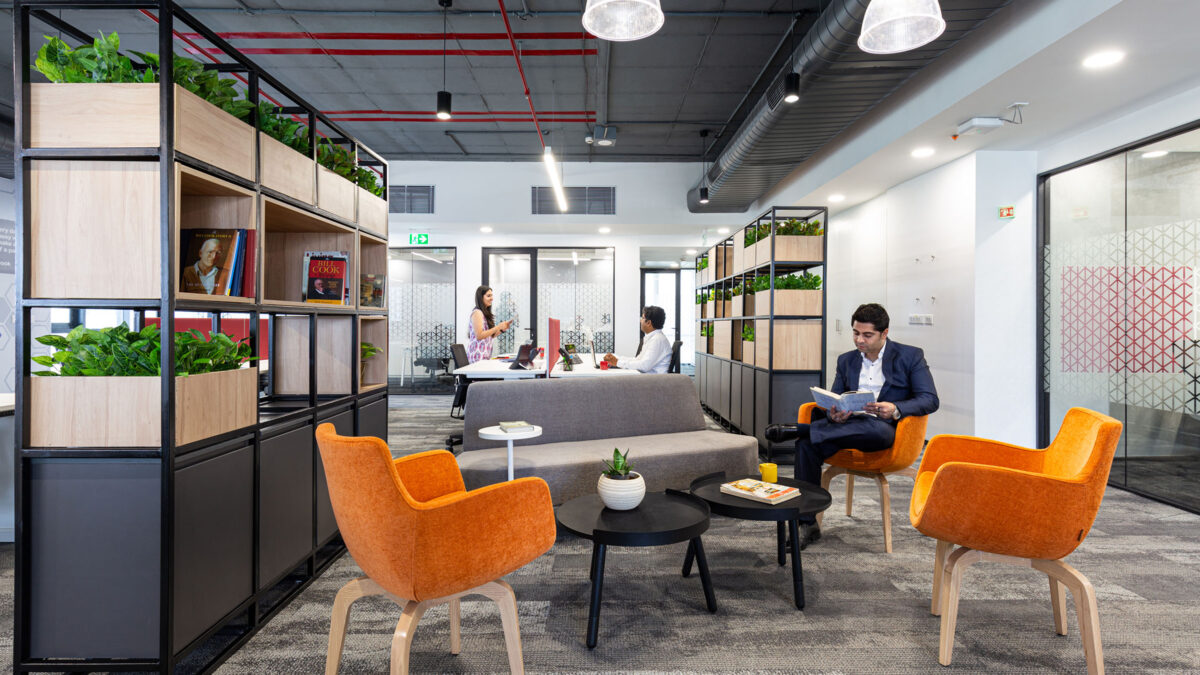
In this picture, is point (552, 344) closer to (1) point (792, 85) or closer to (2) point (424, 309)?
(1) point (792, 85)

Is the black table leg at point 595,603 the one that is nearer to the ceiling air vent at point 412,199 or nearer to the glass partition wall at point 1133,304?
the glass partition wall at point 1133,304

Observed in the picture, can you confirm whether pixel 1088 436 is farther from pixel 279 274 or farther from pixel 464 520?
pixel 279 274

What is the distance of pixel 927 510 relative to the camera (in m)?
2.29

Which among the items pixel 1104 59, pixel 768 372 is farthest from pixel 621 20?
pixel 768 372

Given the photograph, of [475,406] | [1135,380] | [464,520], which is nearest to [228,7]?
[475,406]

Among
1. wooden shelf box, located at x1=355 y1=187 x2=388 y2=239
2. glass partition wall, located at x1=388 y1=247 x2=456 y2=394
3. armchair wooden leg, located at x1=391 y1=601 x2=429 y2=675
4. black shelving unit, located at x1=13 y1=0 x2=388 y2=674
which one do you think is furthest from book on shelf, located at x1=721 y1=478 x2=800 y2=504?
glass partition wall, located at x1=388 y1=247 x2=456 y2=394

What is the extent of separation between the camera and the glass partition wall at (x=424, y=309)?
10578 mm

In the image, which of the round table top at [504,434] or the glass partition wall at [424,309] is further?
the glass partition wall at [424,309]

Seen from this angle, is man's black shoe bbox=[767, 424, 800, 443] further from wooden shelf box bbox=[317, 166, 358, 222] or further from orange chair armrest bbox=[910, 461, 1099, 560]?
wooden shelf box bbox=[317, 166, 358, 222]

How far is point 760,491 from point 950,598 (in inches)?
31.8

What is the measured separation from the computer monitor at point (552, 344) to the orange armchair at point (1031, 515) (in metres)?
3.41

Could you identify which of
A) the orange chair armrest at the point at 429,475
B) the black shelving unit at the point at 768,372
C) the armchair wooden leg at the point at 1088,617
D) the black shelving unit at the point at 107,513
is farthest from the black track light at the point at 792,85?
the black shelving unit at the point at 107,513

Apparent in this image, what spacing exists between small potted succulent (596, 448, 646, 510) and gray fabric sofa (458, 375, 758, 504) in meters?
1.08

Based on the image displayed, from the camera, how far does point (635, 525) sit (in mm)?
2379
